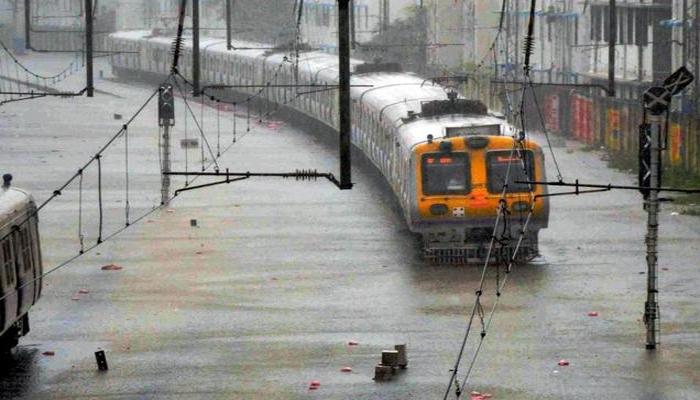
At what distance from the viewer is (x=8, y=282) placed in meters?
22.0

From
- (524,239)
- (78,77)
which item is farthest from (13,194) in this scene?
(78,77)

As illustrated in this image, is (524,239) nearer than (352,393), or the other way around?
(352,393)

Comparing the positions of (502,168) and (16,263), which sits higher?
(502,168)

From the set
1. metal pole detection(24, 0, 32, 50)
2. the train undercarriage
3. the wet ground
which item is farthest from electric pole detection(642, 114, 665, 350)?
metal pole detection(24, 0, 32, 50)

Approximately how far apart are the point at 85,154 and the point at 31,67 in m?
46.2

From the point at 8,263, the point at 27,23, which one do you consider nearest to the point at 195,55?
the point at 27,23

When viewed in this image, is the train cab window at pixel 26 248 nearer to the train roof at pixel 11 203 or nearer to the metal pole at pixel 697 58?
the train roof at pixel 11 203

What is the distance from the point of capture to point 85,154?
56000 millimetres

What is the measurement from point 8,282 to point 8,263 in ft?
0.71

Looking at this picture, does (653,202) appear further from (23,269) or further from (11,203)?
(11,203)

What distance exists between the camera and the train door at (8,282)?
71.1 feet

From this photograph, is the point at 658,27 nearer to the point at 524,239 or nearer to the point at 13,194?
the point at 524,239

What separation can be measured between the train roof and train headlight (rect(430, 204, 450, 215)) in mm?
9190

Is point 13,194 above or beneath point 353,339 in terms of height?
above
